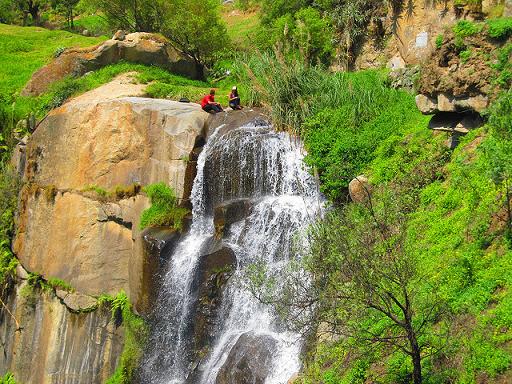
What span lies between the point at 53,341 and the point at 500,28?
1549 cm

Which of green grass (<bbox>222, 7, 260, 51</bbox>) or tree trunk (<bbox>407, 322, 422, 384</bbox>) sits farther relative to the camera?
green grass (<bbox>222, 7, 260, 51</bbox>)

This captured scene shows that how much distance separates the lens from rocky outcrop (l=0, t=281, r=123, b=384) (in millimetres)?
18297

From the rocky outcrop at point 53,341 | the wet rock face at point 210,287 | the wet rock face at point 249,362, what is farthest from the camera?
the rocky outcrop at point 53,341

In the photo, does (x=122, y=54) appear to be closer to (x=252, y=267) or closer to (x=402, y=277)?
(x=252, y=267)

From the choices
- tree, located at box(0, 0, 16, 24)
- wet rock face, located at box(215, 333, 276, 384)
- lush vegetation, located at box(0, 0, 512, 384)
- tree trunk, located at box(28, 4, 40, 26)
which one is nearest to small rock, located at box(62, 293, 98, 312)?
lush vegetation, located at box(0, 0, 512, 384)

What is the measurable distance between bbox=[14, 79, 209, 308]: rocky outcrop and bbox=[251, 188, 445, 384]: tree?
9289 millimetres

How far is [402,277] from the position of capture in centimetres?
852

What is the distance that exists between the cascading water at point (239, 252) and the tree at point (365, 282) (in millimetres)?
3236

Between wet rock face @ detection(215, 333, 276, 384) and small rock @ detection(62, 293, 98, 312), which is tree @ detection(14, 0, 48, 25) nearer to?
small rock @ detection(62, 293, 98, 312)

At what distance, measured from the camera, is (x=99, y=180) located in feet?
65.5

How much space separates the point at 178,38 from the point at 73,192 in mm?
10313

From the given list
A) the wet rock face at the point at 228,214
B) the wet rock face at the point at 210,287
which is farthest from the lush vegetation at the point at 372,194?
the wet rock face at the point at 210,287

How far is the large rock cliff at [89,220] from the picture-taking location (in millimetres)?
18719

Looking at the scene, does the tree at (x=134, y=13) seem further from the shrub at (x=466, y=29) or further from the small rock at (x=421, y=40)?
the shrub at (x=466, y=29)
